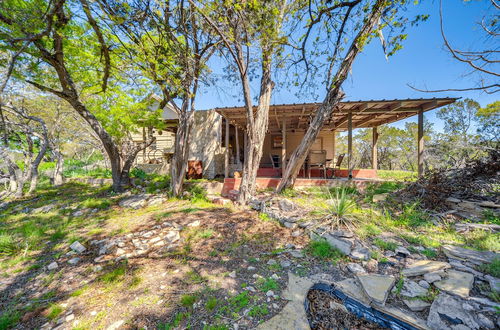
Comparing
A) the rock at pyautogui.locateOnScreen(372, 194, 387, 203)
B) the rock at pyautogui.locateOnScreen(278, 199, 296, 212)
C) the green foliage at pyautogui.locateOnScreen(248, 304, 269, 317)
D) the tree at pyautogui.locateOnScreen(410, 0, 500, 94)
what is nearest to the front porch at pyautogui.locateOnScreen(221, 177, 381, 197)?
the rock at pyautogui.locateOnScreen(372, 194, 387, 203)

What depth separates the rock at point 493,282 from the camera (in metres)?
1.70

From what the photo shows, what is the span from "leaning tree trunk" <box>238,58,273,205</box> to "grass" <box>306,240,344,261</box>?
2.36 m

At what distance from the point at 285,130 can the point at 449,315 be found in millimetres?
6672

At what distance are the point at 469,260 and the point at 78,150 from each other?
27915 mm

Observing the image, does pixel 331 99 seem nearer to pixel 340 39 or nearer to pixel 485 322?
pixel 340 39

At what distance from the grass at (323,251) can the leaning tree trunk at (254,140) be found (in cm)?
236

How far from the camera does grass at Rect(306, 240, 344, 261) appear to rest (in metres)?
2.51

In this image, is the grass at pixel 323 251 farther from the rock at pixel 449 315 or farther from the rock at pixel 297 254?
the rock at pixel 449 315

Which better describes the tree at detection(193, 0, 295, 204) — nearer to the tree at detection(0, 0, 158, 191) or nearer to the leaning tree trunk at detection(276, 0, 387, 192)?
the leaning tree trunk at detection(276, 0, 387, 192)

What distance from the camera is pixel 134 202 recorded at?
560 cm

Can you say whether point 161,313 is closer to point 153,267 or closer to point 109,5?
point 153,267

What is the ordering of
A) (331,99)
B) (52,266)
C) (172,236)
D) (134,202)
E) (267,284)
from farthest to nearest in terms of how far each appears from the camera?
(134,202) < (331,99) < (172,236) < (52,266) < (267,284)

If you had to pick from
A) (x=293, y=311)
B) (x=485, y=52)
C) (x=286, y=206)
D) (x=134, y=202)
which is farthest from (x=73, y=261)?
(x=485, y=52)

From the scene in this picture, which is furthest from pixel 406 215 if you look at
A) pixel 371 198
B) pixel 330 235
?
pixel 330 235
